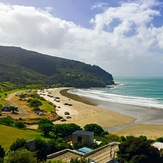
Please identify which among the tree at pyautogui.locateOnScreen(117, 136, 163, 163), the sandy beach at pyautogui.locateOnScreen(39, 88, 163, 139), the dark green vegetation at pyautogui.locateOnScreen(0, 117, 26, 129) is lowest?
the sandy beach at pyautogui.locateOnScreen(39, 88, 163, 139)

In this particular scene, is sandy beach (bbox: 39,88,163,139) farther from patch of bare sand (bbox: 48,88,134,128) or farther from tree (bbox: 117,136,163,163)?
tree (bbox: 117,136,163,163)

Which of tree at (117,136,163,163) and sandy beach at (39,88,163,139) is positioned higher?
tree at (117,136,163,163)

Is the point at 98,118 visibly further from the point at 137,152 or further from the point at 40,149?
the point at 137,152

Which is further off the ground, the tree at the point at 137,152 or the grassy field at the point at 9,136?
the tree at the point at 137,152

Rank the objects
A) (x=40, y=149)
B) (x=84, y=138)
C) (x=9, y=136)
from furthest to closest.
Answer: (x=9, y=136), (x=84, y=138), (x=40, y=149)

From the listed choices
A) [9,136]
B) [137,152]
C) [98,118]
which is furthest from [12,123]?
[137,152]

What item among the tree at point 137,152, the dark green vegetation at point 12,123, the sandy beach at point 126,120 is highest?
the tree at point 137,152

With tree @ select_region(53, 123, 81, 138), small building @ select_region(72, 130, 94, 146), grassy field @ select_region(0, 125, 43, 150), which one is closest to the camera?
grassy field @ select_region(0, 125, 43, 150)

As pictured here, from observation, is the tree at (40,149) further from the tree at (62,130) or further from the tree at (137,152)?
the tree at (62,130)

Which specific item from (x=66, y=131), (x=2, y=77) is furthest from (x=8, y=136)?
(x=2, y=77)

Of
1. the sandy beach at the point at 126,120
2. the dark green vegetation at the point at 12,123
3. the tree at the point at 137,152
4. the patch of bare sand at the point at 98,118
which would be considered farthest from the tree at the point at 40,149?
the patch of bare sand at the point at 98,118

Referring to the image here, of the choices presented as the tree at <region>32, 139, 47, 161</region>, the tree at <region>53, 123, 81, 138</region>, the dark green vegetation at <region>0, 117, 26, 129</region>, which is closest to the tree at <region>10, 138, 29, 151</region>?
the tree at <region>32, 139, 47, 161</region>
